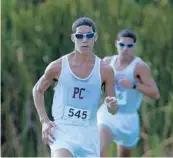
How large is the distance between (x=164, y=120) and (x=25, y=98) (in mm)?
1788

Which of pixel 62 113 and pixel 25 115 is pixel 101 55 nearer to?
pixel 25 115

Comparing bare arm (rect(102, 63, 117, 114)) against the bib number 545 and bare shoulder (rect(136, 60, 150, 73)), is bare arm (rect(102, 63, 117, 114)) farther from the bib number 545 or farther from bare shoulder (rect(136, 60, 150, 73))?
bare shoulder (rect(136, 60, 150, 73))

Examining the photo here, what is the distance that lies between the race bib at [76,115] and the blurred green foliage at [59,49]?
12.1 feet

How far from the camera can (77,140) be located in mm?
6238

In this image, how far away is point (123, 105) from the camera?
8164mm

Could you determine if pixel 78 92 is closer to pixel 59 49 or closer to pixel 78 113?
pixel 78 113

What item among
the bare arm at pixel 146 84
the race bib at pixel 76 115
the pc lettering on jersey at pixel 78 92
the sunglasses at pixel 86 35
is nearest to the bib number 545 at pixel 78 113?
the race bib at pixel 76 115

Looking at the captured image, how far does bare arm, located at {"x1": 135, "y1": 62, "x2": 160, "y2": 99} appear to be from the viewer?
25.5 ft

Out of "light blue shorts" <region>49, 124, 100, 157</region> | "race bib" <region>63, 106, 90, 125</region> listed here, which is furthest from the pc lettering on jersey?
"light blue shorts" <region>49, 124, 100, 157</region>

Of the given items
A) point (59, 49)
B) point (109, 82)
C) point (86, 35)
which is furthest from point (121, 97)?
point (59, 49)

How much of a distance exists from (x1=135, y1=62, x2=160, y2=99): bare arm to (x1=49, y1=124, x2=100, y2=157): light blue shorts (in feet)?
5.00

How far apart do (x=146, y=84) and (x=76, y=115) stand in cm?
172

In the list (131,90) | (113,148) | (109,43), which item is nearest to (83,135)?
(131,90)

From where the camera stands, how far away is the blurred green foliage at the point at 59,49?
1015 cm
